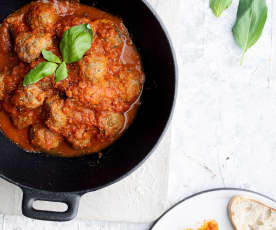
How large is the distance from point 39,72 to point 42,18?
1.49ft

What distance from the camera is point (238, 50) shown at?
310 centimetres

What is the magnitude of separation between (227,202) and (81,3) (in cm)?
195

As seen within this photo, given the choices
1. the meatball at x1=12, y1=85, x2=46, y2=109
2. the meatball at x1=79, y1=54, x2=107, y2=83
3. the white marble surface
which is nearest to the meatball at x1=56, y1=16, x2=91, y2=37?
the meatball at x1=79, y1=54, x2=107, y2=83

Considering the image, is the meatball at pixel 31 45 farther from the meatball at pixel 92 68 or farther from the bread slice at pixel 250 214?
the bread slice at pixel 250 214

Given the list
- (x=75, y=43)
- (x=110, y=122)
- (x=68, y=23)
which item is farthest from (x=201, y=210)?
(x=68, y=23)

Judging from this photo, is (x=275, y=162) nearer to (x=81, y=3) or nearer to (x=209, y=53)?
(x=209, y=53)

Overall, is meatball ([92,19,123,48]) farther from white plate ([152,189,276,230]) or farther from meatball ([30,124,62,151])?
white plate ([152,189,276,230])

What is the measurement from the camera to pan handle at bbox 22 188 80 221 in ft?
8.15

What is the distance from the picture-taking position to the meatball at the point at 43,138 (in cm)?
268

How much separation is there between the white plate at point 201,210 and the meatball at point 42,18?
1686mm

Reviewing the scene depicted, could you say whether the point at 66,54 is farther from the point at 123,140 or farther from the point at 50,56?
the point at 123,140

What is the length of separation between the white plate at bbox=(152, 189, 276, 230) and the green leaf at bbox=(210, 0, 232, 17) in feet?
4.72

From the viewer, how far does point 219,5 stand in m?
3.01

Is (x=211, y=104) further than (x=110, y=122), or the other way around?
(x=211, y=104)
